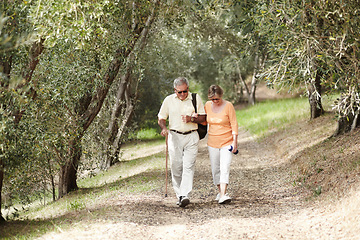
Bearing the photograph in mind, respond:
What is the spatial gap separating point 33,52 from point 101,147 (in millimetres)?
6712

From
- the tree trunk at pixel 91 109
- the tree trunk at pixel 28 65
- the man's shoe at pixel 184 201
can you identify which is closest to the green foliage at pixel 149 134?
the tree trunk at pixel 91 109

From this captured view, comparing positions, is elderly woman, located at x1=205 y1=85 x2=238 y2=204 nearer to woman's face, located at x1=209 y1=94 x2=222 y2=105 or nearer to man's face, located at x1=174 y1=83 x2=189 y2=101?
woman's face, located at x1=209 y1=94 x2=222 y2=105

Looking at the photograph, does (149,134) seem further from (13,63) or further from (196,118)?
(196,118)

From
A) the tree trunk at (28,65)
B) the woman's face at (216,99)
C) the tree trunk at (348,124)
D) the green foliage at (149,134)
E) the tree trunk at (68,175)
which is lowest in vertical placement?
the green foliage at (149,134)

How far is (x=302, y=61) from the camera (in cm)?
1001

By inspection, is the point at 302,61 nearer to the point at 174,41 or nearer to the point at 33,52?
the point at 33,52

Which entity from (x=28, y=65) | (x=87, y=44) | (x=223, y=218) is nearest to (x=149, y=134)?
(x=28, y=65)

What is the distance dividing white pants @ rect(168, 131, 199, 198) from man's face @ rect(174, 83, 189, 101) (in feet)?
2.24

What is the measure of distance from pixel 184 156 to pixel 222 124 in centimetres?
92

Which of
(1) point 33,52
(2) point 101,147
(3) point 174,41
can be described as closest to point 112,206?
(1) point 33,52

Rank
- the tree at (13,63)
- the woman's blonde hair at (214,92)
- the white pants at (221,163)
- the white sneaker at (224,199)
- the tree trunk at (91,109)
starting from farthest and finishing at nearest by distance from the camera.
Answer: the tree trunk at (91,109), the white sneaker at (224,199), the white pants at (221,163), the woman's blonde hair at (214,92), the tree at (13,63)

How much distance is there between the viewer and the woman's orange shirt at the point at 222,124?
8438 millimetres

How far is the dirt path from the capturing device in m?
6.74

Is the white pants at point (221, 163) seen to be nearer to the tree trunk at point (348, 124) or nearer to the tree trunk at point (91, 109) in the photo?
the tree trunk at point (91, 109)
